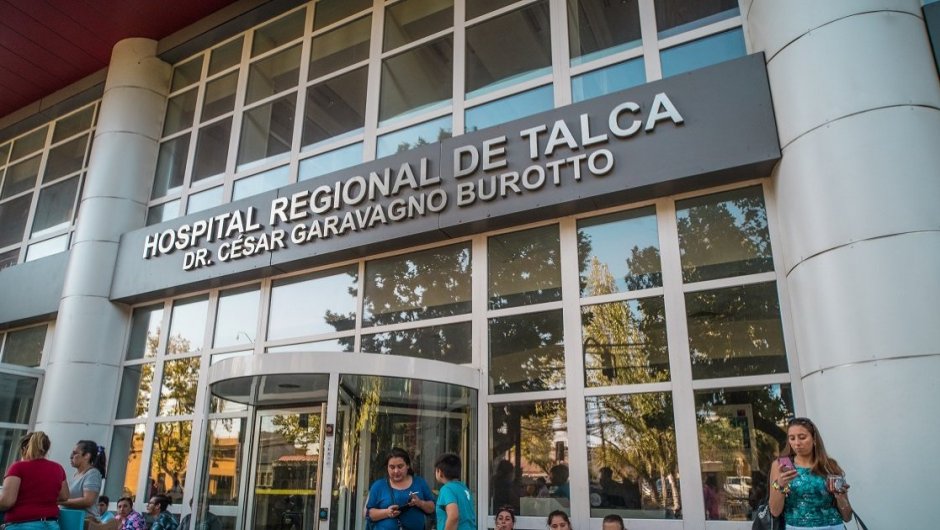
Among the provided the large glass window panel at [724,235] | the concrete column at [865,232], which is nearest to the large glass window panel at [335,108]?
the large glass window panel at [724,235]

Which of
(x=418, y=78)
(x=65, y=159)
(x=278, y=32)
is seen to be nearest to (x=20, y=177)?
(x=65, y=159)

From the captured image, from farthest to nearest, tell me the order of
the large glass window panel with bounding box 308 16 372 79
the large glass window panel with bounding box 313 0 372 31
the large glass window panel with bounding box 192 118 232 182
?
the large glass window panel with bounding box 192 118 232 182, the large glass window panel with bounding box 313 0 372 31, the large glass window panel with bounding box 308 16 372 79

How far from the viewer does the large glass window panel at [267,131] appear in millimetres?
11070

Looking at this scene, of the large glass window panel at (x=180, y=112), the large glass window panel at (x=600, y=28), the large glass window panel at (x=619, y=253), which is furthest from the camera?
the large glass window panel at (x=180, y=112)

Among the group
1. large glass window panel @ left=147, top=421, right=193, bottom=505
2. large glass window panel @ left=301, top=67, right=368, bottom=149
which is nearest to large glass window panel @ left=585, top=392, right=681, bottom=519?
large glass window panel @ left=301, top=67, right=368, bottom=149

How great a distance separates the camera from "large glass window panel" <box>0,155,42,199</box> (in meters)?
15.2

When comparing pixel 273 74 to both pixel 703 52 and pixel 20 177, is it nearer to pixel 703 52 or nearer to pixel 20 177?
pixel 703 52

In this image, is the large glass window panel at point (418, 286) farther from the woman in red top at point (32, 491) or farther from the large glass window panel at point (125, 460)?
the large glass window panel at point (125, 460)

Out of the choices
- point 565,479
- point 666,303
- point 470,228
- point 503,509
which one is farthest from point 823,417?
point 470,228

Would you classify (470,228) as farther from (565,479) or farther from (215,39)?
(215,39)

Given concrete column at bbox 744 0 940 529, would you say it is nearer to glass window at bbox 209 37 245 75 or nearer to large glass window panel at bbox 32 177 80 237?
glass window at bbox 209 37 245 75

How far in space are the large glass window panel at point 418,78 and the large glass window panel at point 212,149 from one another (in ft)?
11.0

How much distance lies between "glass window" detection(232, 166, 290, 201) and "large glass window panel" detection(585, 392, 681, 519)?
6.18m

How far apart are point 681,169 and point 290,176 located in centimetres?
614
